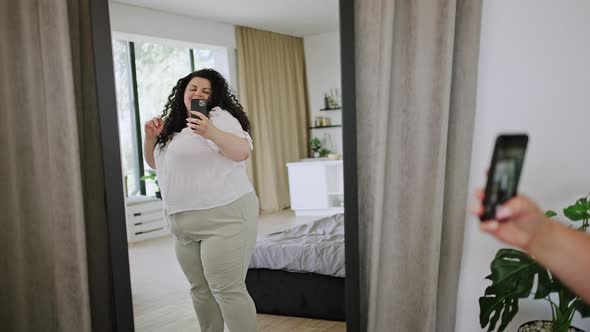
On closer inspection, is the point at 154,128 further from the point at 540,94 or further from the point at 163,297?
the point at 540,94

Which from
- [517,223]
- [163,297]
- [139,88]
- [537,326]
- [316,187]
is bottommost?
[163,297]

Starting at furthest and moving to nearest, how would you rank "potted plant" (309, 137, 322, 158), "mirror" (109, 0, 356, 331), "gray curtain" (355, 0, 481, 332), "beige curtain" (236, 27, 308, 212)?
"beige curtain" (236, 27, 308, 212) < "potted plant" (309, 137, 322, 158) < "mirror" (109, 0, 356, 331) < "gray curtain" (355, 0, 481, 332)

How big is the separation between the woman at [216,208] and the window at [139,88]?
642 millimetres

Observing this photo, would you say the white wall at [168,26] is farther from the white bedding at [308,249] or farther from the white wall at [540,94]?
the white wall at [540,94]

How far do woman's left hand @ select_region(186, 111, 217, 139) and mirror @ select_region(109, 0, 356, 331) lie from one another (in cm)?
4

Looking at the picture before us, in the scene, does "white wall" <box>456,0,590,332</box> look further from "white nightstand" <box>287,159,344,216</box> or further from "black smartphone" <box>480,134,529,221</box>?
"black smartphone" <box>480,134,529,221</box>

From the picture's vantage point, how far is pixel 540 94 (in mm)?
1671

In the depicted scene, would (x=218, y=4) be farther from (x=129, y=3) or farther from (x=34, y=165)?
(x=34, y=165)

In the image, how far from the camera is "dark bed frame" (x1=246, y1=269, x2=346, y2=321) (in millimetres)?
2240

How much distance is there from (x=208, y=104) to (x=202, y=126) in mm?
245

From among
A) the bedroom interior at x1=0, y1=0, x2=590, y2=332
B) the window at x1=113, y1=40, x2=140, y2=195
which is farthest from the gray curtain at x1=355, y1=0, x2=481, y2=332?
the window at x1=113, y1=40, x2=140, y2=195

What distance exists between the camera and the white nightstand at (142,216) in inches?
99.7

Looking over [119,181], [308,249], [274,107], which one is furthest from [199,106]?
[274,107]

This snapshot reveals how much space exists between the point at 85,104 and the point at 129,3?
0.94m
